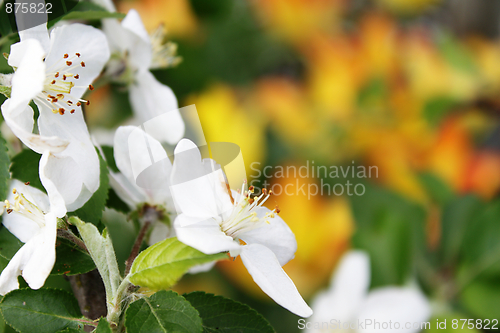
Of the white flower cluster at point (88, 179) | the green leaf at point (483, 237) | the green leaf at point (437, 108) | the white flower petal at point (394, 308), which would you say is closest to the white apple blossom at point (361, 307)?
the white flower petal at point (394, 308)

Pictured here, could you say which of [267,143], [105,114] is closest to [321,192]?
[267,143]

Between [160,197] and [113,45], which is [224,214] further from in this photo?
[113,45]

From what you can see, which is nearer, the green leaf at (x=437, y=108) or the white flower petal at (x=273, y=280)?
the white flower petal at (x=273, y=280)

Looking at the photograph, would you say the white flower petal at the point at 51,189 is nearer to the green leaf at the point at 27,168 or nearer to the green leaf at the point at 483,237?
the green leaf at the point at 27,168

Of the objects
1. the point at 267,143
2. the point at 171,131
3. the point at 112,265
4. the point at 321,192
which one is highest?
the point at 267,143

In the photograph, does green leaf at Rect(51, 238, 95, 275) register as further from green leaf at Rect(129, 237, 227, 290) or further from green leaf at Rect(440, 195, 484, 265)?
green leaf at Rect(440, 195, 484, 265)

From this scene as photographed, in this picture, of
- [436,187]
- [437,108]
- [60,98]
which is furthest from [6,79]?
[437,108]
